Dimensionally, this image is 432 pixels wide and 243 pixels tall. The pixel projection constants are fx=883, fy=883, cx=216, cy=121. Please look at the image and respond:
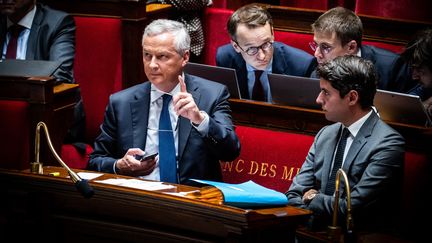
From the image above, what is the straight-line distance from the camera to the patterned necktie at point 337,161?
202 centimetres

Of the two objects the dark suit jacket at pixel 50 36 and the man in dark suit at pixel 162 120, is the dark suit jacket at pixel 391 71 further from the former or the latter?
the dark suit jacket at pixel 50 36

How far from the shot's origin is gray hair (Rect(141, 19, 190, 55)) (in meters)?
2.18

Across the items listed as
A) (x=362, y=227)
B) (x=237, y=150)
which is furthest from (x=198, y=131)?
(x=362, y=227)

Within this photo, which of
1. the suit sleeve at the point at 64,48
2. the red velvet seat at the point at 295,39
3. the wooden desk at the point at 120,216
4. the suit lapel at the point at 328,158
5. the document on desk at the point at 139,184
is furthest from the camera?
the red velvet seat at the point at 295,39

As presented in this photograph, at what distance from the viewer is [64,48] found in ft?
9.16

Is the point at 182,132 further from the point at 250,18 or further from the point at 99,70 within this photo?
the point at 99,70

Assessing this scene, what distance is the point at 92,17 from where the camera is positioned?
116 inches

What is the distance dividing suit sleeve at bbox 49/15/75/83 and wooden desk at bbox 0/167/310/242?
34.8 inches

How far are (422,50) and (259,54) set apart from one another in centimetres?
54

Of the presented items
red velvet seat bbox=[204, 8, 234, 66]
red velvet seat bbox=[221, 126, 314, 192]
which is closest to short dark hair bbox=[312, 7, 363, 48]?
red velvet seat bbox=[221, 126, 314, 192]

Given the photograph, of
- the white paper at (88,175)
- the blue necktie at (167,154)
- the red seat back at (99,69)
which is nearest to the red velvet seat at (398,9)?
the red seat back at (99,69)

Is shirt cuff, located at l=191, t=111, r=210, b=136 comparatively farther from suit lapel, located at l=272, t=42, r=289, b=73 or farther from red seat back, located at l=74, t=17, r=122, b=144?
red seat back, located at l=74, t=17, r=122, b=144

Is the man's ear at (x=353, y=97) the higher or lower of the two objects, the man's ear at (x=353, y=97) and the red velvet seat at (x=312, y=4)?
the lower

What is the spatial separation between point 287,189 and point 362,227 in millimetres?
339
